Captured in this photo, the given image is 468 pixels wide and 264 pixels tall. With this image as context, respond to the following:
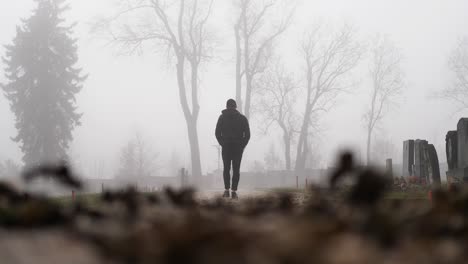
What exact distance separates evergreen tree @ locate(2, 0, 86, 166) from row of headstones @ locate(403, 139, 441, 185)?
26.0 metres

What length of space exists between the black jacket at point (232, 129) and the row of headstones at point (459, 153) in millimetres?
4797

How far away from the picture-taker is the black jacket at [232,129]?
1041 cm

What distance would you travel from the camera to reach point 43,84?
117ft

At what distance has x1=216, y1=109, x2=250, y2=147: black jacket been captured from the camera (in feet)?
34.1

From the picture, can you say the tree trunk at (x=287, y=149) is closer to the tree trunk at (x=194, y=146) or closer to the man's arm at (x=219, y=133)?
the tree trunk at (x=194, y=146)

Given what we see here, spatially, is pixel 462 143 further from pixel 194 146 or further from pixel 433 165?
pixel 194 146

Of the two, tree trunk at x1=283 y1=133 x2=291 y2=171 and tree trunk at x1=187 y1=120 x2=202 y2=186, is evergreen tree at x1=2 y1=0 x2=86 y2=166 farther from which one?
tree trunk at x1=283 y1=133 x2=291 y2=171

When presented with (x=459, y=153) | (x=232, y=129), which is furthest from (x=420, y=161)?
(x=232, y=129)

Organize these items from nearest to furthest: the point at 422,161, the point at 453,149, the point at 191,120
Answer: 1. the point at 453,149
2. the point at 422,161
3. the point at 191,120

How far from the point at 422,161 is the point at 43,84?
30.1m

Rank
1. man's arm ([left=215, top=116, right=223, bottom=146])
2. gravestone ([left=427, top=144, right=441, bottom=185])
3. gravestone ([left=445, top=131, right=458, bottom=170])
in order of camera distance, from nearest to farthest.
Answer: man's arm ([left=215, top=116, right=223, bottom=146]) → gravestone ([left=445, top=131, right=458, bottom=170]) → gravestone ([left=427, top=144, right=441, bottom=185])

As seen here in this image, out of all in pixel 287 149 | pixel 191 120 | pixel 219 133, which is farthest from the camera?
pixel 287 149

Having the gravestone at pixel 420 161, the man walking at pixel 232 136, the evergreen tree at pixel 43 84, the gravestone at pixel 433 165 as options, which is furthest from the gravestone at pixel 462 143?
the evergreen tree at pixel 43 84

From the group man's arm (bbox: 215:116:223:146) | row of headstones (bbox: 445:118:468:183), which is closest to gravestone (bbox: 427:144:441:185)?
row of headstones (bbox: 445:118:468:183)
